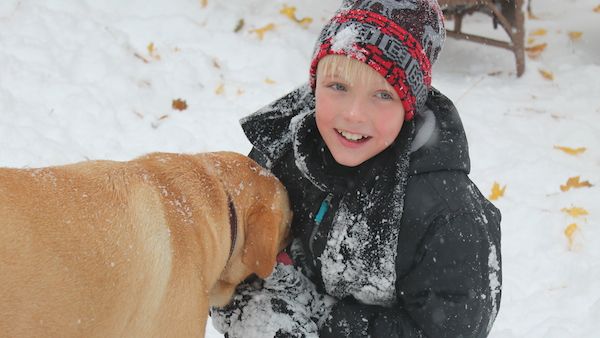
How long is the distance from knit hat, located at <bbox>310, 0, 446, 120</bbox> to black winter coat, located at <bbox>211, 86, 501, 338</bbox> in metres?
0.21

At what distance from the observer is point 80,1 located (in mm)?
6133

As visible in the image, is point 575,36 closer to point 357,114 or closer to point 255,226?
point 357,114

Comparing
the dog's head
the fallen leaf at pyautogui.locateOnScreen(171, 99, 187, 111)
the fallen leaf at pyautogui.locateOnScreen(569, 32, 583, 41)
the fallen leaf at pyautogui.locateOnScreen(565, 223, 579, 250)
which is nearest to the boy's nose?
the dog's head

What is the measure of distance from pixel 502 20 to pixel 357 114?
13.2ft

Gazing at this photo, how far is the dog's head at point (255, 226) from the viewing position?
113 inches

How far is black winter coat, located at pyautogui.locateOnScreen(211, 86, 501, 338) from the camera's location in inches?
104

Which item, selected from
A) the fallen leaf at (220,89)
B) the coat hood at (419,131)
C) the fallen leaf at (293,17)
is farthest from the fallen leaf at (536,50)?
the coat hood at (419,131)

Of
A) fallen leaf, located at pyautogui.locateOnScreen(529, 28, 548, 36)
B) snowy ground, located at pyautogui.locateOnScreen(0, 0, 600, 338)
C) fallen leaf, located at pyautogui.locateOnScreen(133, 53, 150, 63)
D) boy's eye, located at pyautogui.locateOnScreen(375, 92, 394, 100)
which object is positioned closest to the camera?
boy's eye, located at pyautogui.locateOnScreen(375, 92, 394, 100)

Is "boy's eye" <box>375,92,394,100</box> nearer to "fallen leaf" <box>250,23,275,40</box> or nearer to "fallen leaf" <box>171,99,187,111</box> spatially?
"fallen leaf" <box>171,99,187,111</box>

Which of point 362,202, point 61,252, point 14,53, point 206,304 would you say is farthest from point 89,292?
point 14,53

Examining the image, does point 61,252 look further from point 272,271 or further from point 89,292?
point 272,271

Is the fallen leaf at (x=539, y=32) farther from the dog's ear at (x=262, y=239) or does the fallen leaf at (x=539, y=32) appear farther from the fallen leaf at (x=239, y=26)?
the dog's ear at (x=262, y=239)

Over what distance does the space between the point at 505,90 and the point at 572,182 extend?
4.94 ft

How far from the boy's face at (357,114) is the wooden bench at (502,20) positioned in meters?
3.52
